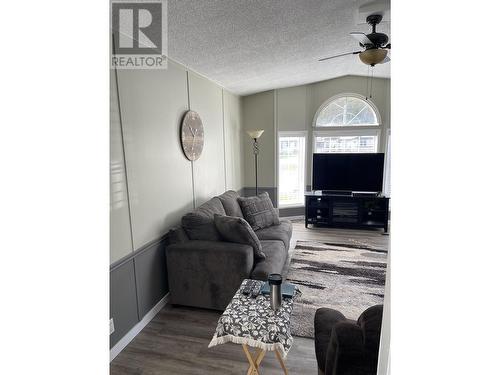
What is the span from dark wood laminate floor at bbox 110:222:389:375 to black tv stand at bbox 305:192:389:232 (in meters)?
3.18

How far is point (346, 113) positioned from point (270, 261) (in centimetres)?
395

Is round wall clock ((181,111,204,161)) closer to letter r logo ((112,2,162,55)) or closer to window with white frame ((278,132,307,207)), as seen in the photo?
letter r logo ((112,2,162,55))

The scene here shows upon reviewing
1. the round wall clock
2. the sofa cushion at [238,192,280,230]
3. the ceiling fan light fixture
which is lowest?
the sofa cushion at [238,192,280,230]

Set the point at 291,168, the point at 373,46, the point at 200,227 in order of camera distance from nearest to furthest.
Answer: the point at 373,46
the point at 200,227
the point at 291,168

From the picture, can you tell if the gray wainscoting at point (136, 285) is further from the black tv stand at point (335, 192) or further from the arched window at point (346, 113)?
the arched window at point (346, 113)

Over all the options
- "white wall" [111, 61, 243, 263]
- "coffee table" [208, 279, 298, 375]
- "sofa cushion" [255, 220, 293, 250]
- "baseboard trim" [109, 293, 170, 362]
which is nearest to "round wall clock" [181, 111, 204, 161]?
"white wall" [111, 61, 243, 263]

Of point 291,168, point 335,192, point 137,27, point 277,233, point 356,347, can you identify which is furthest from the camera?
point 291,168

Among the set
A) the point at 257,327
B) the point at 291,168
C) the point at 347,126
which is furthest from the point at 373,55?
the point at 291,168

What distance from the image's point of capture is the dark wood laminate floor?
2066mm

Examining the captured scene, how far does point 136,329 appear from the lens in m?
2.46

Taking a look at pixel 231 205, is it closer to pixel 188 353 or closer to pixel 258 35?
pixel 188 353

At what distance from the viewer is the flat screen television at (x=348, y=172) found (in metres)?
5.11
